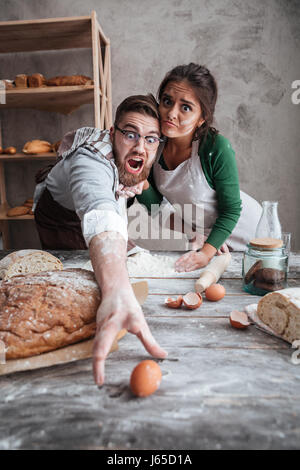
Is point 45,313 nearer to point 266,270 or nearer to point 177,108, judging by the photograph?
point 266,270

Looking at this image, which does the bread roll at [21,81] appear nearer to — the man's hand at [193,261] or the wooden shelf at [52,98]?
the wooden shelf at [52,98]

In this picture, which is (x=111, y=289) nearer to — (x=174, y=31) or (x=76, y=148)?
(x=76, y=148)

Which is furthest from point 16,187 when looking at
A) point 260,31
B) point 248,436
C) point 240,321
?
point 248,436

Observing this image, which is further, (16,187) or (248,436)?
(16,187)

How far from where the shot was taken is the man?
0.60m

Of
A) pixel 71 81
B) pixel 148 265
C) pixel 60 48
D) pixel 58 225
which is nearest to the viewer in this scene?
pixel 148 265

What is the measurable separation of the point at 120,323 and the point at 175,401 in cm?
16

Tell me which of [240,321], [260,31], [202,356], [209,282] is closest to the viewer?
[202,356]

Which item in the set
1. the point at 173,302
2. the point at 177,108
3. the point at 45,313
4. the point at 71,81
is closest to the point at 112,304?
the point at 45,313

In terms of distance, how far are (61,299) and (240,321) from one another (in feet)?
1.35

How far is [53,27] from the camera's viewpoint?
88.4 inches

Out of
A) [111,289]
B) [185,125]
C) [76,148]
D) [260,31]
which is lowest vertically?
[111,289]

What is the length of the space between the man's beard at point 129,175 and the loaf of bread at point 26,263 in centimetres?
45

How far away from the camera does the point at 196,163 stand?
1481 mm
